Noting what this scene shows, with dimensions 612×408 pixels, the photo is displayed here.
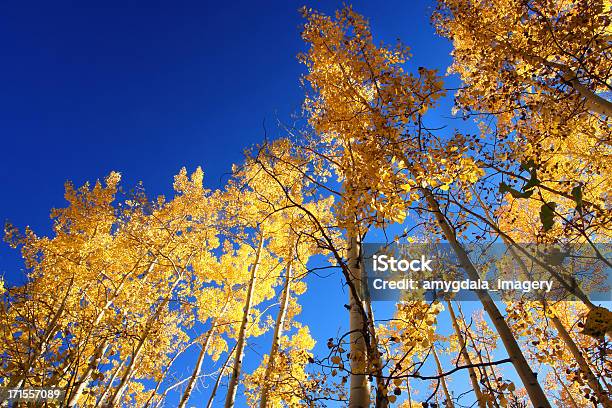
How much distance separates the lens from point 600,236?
7598mm

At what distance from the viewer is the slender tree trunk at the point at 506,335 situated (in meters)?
2.15

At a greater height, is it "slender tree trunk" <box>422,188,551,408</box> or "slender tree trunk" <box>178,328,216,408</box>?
"slender tree trunk" <box>178,328,216,408</box>

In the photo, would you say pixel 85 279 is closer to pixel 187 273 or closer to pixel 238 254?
pixel 187 273

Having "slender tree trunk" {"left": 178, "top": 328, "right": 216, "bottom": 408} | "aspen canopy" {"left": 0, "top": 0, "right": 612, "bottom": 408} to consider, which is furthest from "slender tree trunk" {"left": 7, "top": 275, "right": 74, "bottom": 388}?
"slender tree trunk" {"left": 178, "top": 328, "right": 216, "bottom": 408}

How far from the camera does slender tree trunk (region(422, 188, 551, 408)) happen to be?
7.06 feet

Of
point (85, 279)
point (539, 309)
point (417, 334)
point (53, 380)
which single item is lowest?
point (417, 334)

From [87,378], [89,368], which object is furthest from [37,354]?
[89,368]

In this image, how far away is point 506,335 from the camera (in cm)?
239

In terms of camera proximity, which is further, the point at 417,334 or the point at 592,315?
the point at 417,334

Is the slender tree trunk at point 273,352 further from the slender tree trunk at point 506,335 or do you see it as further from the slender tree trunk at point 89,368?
the slender tree trunk at point 506,335

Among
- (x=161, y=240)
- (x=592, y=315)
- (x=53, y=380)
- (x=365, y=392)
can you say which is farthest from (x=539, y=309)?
(x=161, y=240)

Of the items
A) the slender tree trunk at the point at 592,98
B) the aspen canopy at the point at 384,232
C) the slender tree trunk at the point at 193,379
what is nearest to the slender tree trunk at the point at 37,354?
the aspen canopy at the point at 384,232

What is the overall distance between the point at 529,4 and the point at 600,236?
586cm

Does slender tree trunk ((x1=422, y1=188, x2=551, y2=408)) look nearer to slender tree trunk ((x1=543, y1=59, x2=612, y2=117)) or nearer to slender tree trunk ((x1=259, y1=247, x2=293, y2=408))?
slender tree trunk ((x1=259, y1=247, x2=293, y2=408))
